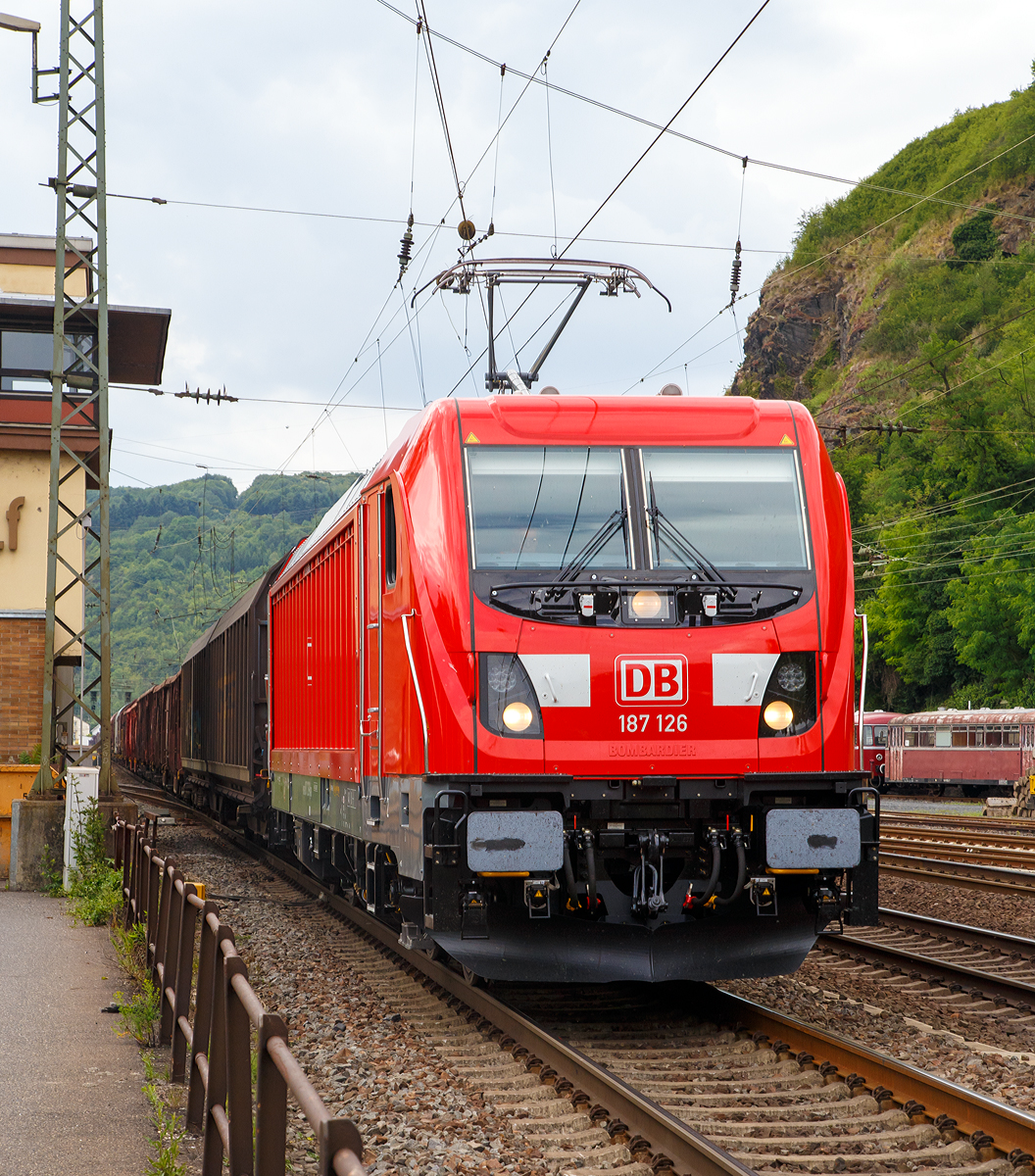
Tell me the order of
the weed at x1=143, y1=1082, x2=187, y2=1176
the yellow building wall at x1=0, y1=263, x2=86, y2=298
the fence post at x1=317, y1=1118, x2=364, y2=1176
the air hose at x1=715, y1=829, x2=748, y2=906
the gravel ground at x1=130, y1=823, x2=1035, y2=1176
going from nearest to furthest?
the fence post at x1=317, y1=1118, x2=364, y2=1176, the weed at x1=143, y1=1082, x2=187, y2=1176, the gravel ground at x1=130, y1=823, x2=1035, y2=1176, the air hose at x1=715, y1=829, x2=748, y2=906, the yellow building wall at x1=0, y1=263, x2=86, y2=298

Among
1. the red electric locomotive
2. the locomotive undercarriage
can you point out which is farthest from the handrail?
the locomotive undercarriage

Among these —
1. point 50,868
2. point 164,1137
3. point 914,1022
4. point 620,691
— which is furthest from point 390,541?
point 50,868

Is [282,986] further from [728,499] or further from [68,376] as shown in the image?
[68,376]

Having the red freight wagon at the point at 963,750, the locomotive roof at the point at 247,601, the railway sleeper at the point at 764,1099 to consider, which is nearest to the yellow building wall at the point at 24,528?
the locomotive roof at the point at 247,601

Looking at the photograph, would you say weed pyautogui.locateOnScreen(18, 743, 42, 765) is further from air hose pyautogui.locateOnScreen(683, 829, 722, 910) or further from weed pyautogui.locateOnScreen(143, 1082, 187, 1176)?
air hose pyautogui.locateOnScreen(683, 829, 722, 910)

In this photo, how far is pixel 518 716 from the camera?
759 cm

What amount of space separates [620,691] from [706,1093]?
2.16 metres

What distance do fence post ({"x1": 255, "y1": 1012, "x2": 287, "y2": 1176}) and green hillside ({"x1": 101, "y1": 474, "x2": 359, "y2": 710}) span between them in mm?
60025

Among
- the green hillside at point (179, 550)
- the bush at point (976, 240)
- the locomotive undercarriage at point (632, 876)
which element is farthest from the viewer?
the bush at point (976, 240)

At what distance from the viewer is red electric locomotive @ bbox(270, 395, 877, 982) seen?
7.54m

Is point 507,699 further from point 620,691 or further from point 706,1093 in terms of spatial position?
point 706,1093

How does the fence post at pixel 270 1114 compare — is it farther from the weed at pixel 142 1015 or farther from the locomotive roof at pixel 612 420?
the locomotive roof at pixel 612 420

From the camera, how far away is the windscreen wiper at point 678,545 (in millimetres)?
8062

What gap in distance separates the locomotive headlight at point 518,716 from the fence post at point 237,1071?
291cm
